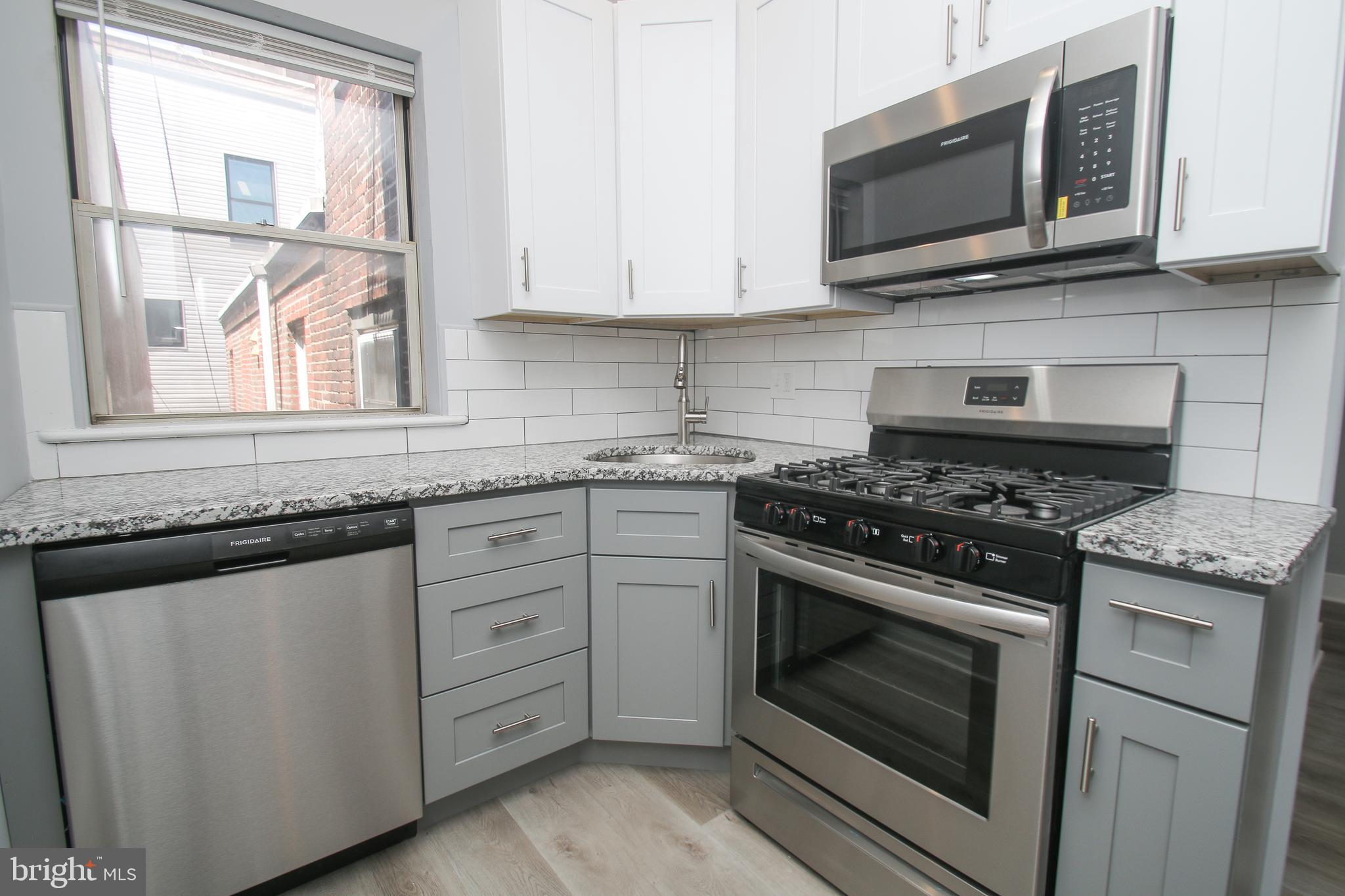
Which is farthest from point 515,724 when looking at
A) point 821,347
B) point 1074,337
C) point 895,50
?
point 895,50

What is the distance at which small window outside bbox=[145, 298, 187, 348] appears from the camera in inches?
69.0

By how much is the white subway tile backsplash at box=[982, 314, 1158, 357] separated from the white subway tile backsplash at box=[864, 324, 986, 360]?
4cm

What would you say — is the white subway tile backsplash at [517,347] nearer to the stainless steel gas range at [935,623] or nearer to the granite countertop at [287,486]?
the granite countertop at [287,486]

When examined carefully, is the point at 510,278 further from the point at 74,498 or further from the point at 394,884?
the point at 394,884

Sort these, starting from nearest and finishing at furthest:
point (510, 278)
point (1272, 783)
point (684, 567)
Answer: point (1272, 783), point (684, 567), point (510, 278)

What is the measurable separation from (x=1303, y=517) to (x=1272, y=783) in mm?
503

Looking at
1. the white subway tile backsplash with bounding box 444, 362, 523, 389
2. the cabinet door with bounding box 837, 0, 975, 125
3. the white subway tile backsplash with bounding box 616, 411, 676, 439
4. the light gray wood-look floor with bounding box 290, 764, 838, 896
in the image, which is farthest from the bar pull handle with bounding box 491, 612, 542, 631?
the cabinet door with bounding box 837, 0, 975, 125

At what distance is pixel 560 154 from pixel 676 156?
0.39 meters

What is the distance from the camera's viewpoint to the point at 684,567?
5.88 feet

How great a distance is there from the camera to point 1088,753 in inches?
41.6

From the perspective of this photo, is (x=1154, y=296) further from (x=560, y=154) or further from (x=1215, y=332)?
(x=560, y=154)

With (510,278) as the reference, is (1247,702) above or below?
below

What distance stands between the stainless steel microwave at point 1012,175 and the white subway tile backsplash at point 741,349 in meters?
0.61

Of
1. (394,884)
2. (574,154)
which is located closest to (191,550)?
(394,884)
